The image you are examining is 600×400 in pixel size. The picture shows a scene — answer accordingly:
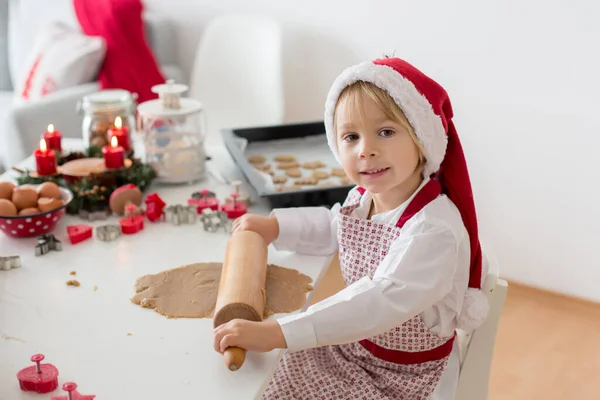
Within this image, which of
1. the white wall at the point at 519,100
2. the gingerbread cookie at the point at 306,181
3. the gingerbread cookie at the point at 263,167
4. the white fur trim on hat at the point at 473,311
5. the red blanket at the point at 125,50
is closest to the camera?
the white fur trim on hat at the point at 473,311

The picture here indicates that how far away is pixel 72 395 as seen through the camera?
891mm

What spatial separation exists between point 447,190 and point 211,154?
0.90 m

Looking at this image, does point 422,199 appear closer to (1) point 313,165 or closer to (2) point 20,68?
(1) point 313,165

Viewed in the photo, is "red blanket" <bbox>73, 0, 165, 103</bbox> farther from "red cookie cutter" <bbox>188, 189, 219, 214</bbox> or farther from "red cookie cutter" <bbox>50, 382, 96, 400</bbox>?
"red cookie cutter" <bbox>50, 382, 96, 400</bbox>

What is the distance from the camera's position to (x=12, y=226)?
134 cm

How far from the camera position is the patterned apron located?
112 cm

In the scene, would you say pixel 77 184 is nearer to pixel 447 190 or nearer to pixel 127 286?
pixel 127 286

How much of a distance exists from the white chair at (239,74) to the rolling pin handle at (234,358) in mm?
1729

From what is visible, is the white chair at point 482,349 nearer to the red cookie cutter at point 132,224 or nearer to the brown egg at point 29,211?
the red cookie cutter at point 132,224

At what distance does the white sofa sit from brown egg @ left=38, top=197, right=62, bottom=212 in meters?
1.19

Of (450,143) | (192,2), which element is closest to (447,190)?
(450,143)

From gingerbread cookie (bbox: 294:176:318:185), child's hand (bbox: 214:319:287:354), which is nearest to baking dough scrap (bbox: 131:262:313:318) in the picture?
child's hand (bbox: 214:319:287:354)

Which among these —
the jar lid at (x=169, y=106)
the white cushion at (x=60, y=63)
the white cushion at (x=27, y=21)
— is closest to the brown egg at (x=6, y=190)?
the jar lid at (x=169, y=106)

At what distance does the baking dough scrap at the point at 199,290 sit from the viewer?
1119mm
